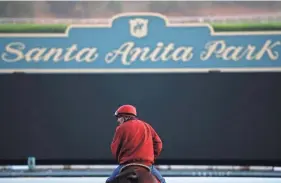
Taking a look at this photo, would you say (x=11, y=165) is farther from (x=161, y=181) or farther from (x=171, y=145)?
(x=161, y=181)

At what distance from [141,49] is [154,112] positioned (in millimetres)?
761

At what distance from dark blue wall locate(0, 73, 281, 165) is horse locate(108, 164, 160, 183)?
226 centimetres

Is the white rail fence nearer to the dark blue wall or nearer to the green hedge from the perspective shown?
the green hedge

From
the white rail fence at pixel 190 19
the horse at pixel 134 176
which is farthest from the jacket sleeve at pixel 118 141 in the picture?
the white rail fence at pixel 190 19

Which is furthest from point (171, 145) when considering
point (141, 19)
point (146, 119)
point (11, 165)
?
point (11, 165)

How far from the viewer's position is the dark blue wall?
6.23 metres

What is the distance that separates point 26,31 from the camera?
6289 mm

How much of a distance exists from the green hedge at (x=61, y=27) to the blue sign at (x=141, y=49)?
0.05 metres

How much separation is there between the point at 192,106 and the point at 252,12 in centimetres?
132

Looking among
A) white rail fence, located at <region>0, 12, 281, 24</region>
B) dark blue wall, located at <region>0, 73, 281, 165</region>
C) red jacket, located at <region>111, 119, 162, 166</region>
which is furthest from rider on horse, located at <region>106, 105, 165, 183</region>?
white rail fence, located at <region>0, 12, 281, 24</region>

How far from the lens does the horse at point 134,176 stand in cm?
394

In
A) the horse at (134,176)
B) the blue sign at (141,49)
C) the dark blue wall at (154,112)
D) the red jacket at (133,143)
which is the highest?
the blue sign at (141,49)

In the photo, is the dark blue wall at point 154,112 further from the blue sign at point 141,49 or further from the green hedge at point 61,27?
the green hedge at point 61,27

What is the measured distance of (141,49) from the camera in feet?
20.5
